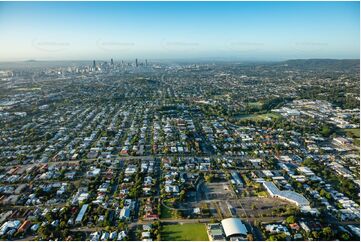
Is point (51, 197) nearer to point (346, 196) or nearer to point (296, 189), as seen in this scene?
point (296, 189)

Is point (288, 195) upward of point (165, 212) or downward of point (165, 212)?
upward

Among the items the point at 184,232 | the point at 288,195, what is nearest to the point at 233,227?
the point at 184,232

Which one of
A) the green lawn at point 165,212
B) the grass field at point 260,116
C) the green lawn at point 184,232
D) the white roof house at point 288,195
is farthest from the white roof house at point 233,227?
the grass field at point 260,116

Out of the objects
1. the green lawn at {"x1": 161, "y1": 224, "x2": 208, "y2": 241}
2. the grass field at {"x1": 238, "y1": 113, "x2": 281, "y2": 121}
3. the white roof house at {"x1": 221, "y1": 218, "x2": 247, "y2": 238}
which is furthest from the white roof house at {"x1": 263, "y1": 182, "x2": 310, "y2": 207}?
the grass field at {"x1": 238, "y1": 113, "x2": 281, "y2": 121}

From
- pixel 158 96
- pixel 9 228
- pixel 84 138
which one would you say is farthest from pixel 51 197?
pixel 158 96

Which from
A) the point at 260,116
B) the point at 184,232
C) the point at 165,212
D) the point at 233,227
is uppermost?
the point at 260,116

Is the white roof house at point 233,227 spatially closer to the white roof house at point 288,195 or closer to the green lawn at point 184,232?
the green lawn at point 184,232

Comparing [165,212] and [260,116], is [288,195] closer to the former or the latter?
[165,212]
